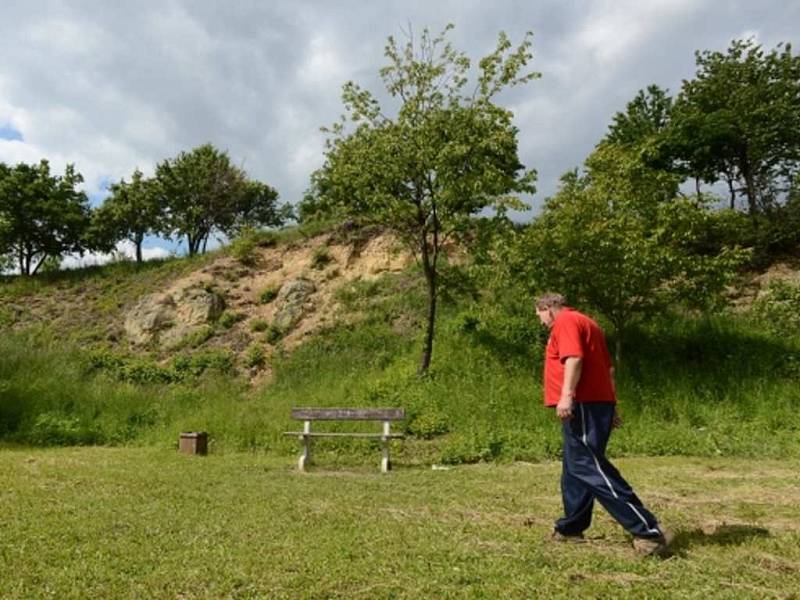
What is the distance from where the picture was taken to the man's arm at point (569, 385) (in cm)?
441

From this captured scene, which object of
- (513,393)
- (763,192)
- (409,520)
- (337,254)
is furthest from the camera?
(337,254)

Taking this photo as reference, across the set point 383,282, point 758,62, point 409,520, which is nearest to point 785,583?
point 409,520

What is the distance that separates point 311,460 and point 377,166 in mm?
7332

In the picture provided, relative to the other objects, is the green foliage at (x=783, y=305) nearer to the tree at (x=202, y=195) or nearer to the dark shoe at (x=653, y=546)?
the dark shoe at (x=653, y=546)

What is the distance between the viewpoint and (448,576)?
3.75m

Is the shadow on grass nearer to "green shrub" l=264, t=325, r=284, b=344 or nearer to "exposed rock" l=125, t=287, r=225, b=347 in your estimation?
"green shrub" l=264, t=325, r=284, b=344

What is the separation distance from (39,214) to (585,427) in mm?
28985

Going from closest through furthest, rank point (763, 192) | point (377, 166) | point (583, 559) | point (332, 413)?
point (583, 559) < point (332, 413) < point (377, 166) < point (763, 192)

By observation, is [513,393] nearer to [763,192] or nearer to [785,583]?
[785,583]

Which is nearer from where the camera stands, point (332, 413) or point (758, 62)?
point (332, 413)

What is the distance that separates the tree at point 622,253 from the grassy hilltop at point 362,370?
151 centimetres

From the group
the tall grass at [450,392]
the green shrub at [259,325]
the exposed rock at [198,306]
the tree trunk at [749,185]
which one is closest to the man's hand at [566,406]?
the tall grass at [450,392]

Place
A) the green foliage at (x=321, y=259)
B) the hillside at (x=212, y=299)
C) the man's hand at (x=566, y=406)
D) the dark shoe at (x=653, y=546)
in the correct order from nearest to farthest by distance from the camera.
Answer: the dark shoe at (x=653, y=546), the man's hand at (x=566, y=406), the hillside at (x=212, y=299), the green foliage at (x=321, y=259)

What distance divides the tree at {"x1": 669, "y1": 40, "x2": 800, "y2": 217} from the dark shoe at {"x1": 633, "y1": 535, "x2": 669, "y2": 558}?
19237 millimetres
